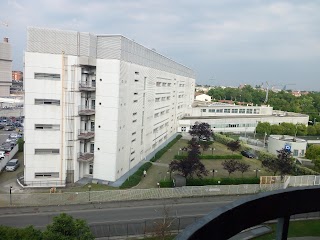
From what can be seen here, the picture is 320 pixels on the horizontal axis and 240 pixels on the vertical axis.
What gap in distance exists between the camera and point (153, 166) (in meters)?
32.2

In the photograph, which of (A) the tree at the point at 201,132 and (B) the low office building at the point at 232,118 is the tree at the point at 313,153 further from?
(B) the low office building at the point at 232,118

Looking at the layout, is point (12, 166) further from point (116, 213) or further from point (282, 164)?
point (282, 164)

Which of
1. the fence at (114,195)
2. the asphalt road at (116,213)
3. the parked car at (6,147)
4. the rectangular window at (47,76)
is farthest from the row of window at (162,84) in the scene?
the parked car at (6,147)

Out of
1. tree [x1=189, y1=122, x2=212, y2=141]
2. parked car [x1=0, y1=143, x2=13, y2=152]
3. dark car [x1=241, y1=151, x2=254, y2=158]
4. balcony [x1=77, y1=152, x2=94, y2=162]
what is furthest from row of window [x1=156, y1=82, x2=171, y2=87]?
parked car [x1=0, y1=143, x2=13, y2=152]

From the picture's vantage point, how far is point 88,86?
83.0 ft

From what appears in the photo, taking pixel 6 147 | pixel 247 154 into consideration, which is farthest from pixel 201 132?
pixel 6 147

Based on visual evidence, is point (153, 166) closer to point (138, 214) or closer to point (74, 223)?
point (138, 214)

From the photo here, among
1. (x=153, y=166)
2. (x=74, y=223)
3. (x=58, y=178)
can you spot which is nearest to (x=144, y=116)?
(x=153, y=166)

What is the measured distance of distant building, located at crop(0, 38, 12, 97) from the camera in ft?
300

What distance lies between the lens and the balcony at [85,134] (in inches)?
990

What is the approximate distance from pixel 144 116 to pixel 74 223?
2184 centimetres

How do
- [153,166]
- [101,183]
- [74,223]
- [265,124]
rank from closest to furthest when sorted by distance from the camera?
[74,223] < [101,183] < [153,166] < [265,124]

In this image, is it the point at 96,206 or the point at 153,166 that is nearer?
the point at 96,206

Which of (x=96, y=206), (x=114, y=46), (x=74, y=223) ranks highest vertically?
(x=114, y=46)
